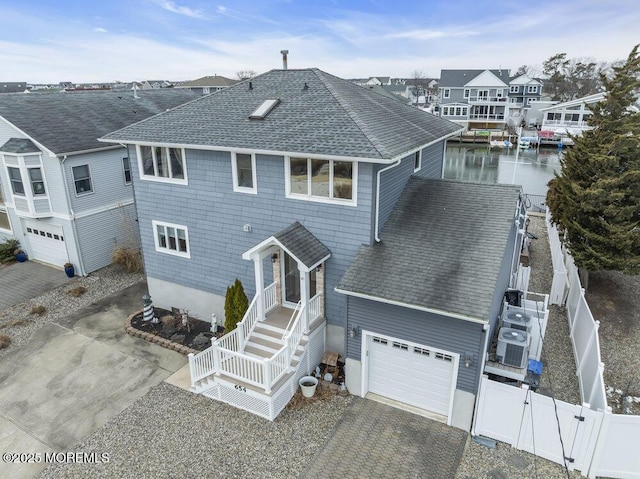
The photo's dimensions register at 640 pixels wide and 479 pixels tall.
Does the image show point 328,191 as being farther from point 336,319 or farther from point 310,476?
point 310,476

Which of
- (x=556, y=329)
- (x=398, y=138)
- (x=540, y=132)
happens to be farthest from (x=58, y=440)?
(x=540, y=132)

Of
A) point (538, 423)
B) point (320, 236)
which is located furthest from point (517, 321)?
point (320, 236)

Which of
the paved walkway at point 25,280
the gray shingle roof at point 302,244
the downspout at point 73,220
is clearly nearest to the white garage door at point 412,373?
the gray shingle roof at point 302,244

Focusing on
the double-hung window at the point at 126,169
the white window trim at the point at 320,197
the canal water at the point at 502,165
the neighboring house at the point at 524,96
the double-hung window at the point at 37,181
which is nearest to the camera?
the white window trim at the point at 320,197

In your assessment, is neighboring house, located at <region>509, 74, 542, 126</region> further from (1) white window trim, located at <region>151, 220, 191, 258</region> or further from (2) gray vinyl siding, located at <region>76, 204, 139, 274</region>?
(1) white window trim, located at <region>151, 220, 191, 258</region>

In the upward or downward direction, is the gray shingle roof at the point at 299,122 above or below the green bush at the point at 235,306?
above

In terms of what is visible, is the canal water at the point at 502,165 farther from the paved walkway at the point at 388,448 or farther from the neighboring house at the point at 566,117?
the paved walkway at the point at 388,448
